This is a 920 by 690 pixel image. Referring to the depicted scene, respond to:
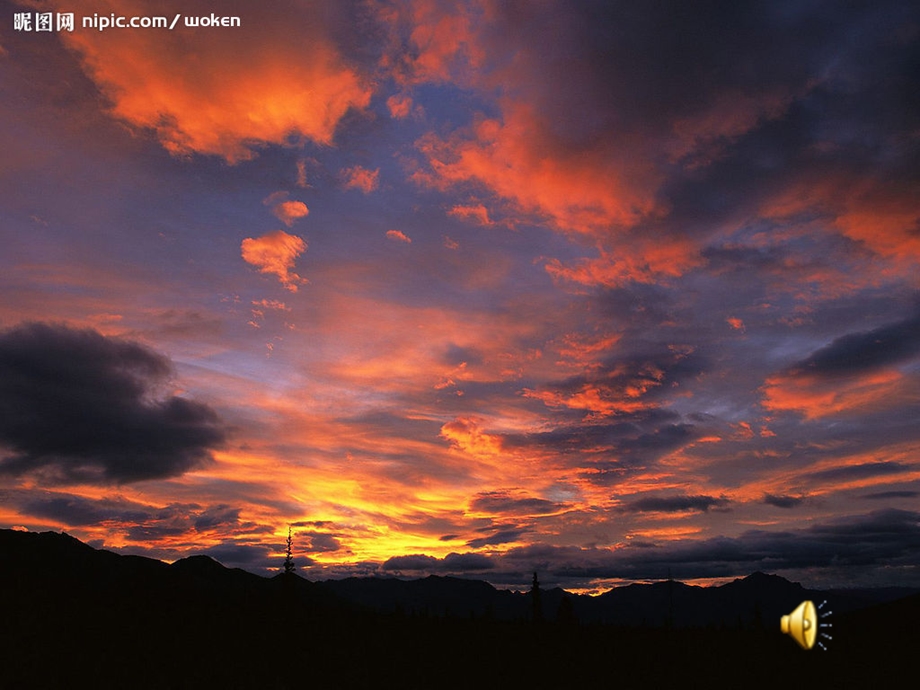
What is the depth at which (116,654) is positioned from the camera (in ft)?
335

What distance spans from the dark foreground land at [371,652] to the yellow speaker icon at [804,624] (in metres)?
88.5

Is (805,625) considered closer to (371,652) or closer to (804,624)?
(804,624)

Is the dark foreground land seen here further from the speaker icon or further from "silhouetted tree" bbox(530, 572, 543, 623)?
the speaker icon

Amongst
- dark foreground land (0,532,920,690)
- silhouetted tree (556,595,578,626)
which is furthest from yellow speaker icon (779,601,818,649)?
silhouetted tree (556,595,578,626)

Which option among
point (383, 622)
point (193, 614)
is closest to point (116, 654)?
point (193, 614)

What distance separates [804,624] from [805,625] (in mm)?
32

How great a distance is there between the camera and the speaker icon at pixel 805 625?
1127cm

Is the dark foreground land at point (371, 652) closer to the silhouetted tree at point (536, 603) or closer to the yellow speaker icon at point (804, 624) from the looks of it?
the silhouetted tree at point (536, 603)

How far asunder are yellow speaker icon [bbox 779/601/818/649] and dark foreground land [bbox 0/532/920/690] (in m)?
88.5

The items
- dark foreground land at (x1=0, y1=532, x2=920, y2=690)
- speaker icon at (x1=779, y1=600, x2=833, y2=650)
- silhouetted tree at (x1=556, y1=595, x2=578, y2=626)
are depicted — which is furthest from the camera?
silhouetted tree at (x1=556, y1=595, x2=578, y2=626)

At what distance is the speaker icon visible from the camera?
11270 millimetres

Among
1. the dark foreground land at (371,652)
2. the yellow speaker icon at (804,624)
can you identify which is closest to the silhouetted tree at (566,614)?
the dark foreground land at (371,652)

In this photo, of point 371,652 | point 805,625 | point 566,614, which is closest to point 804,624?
point 805,625

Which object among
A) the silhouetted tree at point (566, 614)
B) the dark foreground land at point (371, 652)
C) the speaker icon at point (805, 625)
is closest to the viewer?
the speaker icon at point (805, 625)
